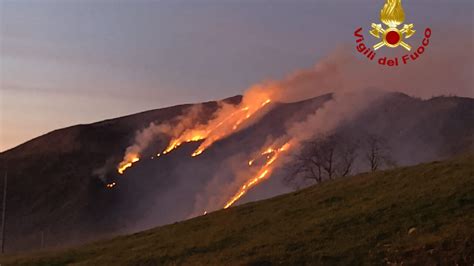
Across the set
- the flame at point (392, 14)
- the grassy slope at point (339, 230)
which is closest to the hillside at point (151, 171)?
the grassy slope at point (339, 230)

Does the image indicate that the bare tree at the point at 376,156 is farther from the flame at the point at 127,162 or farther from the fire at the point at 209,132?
the flame at the point at 127,162

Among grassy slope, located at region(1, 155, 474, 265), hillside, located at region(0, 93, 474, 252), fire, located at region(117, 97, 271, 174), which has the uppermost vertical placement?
fire, located at region(117, 97, 271, 174)

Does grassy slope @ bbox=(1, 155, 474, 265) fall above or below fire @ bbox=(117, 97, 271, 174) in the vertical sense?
below

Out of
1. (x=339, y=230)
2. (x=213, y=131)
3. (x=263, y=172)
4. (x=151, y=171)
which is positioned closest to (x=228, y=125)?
(x=213, y=131)

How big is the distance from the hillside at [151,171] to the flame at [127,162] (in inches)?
85.0

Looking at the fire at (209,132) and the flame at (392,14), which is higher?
the fire at (209,132)

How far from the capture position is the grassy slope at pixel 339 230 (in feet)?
94.1

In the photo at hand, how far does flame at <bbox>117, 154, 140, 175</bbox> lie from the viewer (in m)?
160

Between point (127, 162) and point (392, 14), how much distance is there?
131 metres

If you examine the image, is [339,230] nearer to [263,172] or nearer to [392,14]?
[392,14]

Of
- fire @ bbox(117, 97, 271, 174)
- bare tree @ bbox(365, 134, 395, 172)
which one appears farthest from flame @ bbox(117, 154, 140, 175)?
bare tree @ bbox(365, 134, 395, 172)

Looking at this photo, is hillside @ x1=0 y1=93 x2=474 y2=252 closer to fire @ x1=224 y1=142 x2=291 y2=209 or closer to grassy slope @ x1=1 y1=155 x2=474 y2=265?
fire @ x1=224 y1=142 x2=291 y2=209

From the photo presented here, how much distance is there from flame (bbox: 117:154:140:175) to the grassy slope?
361ft

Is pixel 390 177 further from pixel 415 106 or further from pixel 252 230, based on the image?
pixel 415 106
